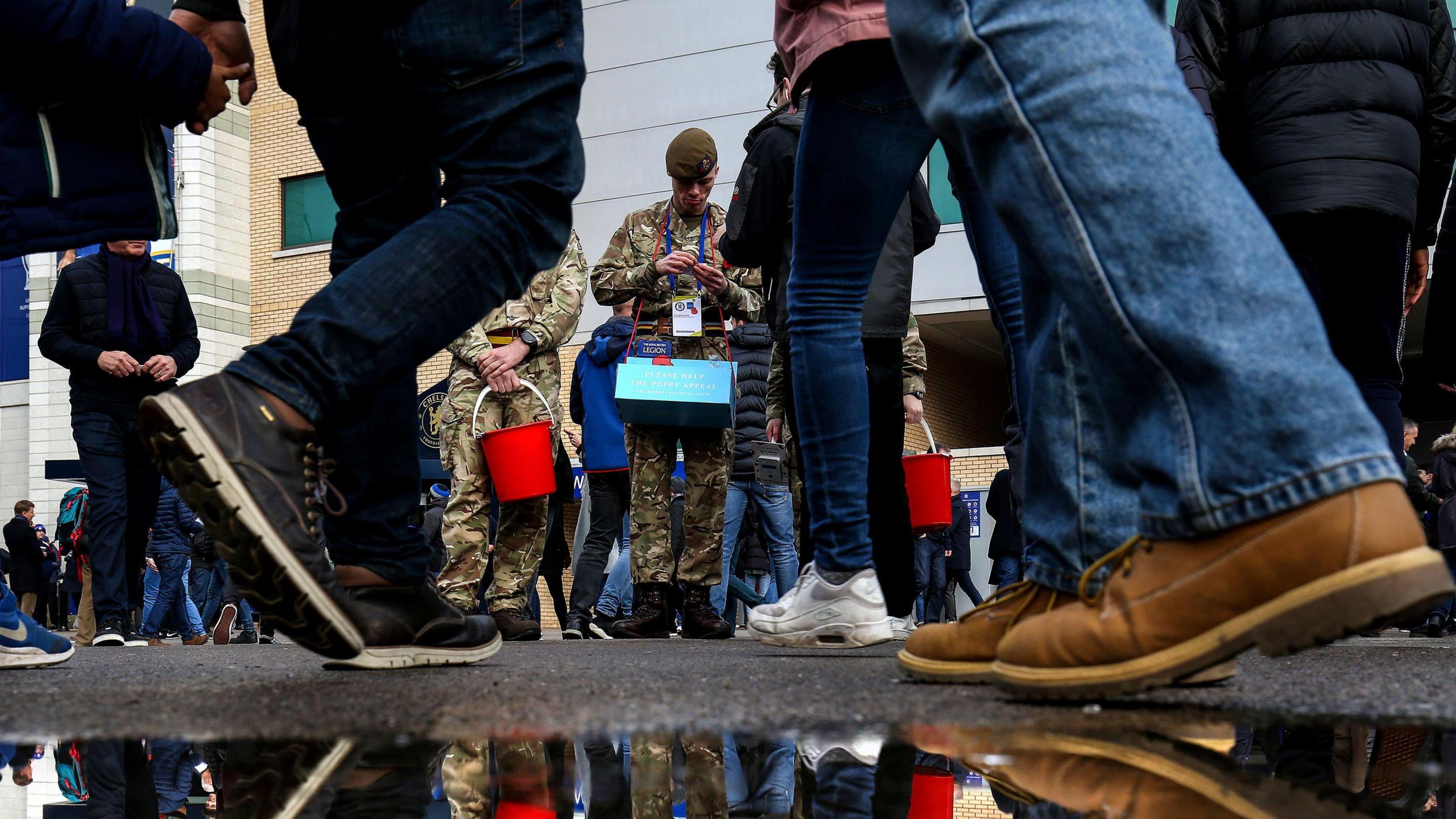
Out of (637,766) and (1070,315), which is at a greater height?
(1070,315)

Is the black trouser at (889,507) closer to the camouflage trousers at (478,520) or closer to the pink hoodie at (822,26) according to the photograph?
the pink hoodie at (822,26)

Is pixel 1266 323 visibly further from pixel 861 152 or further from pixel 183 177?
pixel 183 177

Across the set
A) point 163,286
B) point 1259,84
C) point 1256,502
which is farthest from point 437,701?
point 163,286

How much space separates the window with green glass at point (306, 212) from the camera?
18.8m

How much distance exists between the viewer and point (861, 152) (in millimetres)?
2561

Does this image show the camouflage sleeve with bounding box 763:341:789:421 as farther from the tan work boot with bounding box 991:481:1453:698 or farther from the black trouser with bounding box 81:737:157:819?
the black trouser with bounding box 81:737:157:819

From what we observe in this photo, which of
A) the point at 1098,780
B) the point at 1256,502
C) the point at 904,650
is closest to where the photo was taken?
the point at 1098,780

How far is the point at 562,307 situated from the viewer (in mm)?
5355

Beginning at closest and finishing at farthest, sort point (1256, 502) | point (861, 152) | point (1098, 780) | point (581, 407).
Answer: point (1098, 780), point (1256, 502), point (861, 152), point (581, 407)

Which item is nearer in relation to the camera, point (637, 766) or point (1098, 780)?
point (1098, 780)

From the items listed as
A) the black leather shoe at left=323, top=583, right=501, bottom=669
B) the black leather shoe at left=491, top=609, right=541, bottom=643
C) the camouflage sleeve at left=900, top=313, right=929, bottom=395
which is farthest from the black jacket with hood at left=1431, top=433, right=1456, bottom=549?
the black leather shoe at left=323, top=583, right=501, bottom=669

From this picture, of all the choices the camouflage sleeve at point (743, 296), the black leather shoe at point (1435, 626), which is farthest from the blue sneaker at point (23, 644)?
the black leather shoe at point (1435, 626)

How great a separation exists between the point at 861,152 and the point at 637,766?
5.84 ft

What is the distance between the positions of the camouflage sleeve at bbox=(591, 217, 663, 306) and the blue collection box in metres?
0.39
